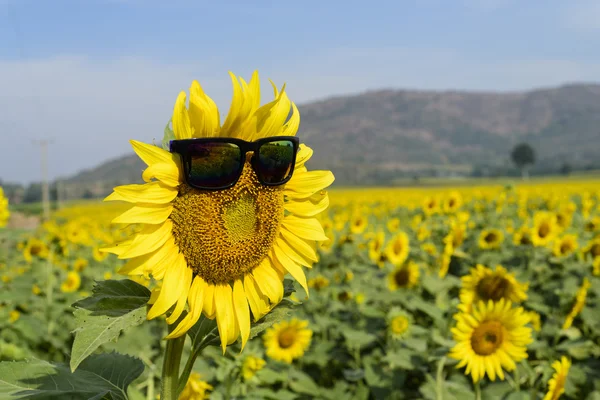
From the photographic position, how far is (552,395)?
241 cm

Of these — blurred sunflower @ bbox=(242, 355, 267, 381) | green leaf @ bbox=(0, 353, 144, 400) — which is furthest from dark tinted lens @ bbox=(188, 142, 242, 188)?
blurred sunflower @ bbox=(242, 355, 267, 381)

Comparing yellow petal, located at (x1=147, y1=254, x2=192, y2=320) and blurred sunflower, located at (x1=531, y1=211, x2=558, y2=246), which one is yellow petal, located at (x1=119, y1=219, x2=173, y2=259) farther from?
blurred sunflower, located at (x1=531, y1=211, x2=558, y2=246)

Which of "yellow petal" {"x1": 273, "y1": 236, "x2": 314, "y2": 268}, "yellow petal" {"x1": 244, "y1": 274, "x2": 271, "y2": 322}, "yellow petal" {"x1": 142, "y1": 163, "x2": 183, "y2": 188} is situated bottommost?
"yellow petal" {"x1": 244, "y1": 274, "x2": 271, "y2": 322}

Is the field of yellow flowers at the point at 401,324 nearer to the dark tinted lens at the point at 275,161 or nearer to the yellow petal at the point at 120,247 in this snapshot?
the yellow petal at the point at 120,247

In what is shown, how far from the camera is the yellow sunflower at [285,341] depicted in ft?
11.9

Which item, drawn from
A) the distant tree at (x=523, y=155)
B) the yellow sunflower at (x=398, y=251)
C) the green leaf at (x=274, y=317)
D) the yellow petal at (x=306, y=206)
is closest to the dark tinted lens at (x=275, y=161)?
the yellow petal at (x=306, y=206)

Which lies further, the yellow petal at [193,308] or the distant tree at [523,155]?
the distant tree at [523,155]

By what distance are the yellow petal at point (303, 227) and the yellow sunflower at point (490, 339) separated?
57.2 inches

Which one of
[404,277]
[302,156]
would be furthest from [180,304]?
[404,277]

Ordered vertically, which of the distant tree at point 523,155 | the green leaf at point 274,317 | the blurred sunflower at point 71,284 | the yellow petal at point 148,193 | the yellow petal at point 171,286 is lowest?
the blurred sunflower at point 71,284

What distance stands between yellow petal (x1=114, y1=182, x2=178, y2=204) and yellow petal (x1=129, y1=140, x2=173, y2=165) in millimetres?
52

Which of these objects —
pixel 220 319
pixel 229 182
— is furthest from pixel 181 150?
pixel 220 319

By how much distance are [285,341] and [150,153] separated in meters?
2.75

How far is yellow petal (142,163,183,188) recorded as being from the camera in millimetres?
1148
